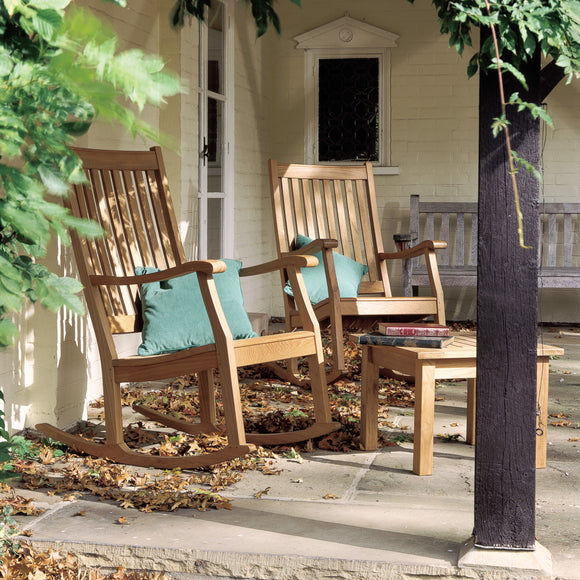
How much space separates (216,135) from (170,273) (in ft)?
9.15

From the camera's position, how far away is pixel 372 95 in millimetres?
6203

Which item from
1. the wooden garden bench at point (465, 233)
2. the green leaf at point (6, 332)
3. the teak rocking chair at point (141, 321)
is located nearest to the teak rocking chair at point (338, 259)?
the teak rocking chair at point (141, 321)

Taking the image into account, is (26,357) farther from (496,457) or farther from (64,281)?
(64,281)

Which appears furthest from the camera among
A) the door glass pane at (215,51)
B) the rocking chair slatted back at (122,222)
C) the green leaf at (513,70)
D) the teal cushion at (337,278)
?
the door glass pane at (215,51)

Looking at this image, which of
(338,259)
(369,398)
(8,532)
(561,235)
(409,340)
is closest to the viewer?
(8,532)

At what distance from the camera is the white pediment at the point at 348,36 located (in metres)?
6.12

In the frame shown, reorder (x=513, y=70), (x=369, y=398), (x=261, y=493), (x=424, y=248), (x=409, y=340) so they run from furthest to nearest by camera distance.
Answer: (x=424, y=248)
(x=369, y=398)
(x=409, y=340)
(x=261, y=493)
(x=513, y=70)

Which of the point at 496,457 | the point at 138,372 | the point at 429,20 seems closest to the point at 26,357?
the point at 138,372

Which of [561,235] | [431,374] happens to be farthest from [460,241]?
[431,374]

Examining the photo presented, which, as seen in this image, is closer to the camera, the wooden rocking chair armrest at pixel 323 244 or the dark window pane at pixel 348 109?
the wooden rocking chair armrest at pixel 323 244

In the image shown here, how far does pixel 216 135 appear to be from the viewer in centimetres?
513

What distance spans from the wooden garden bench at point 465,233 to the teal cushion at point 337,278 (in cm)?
141

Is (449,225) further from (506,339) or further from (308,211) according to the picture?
(506,339)

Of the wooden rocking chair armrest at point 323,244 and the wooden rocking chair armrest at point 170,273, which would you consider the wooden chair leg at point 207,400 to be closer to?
the wooden rocking chair armrest at point 170,273
